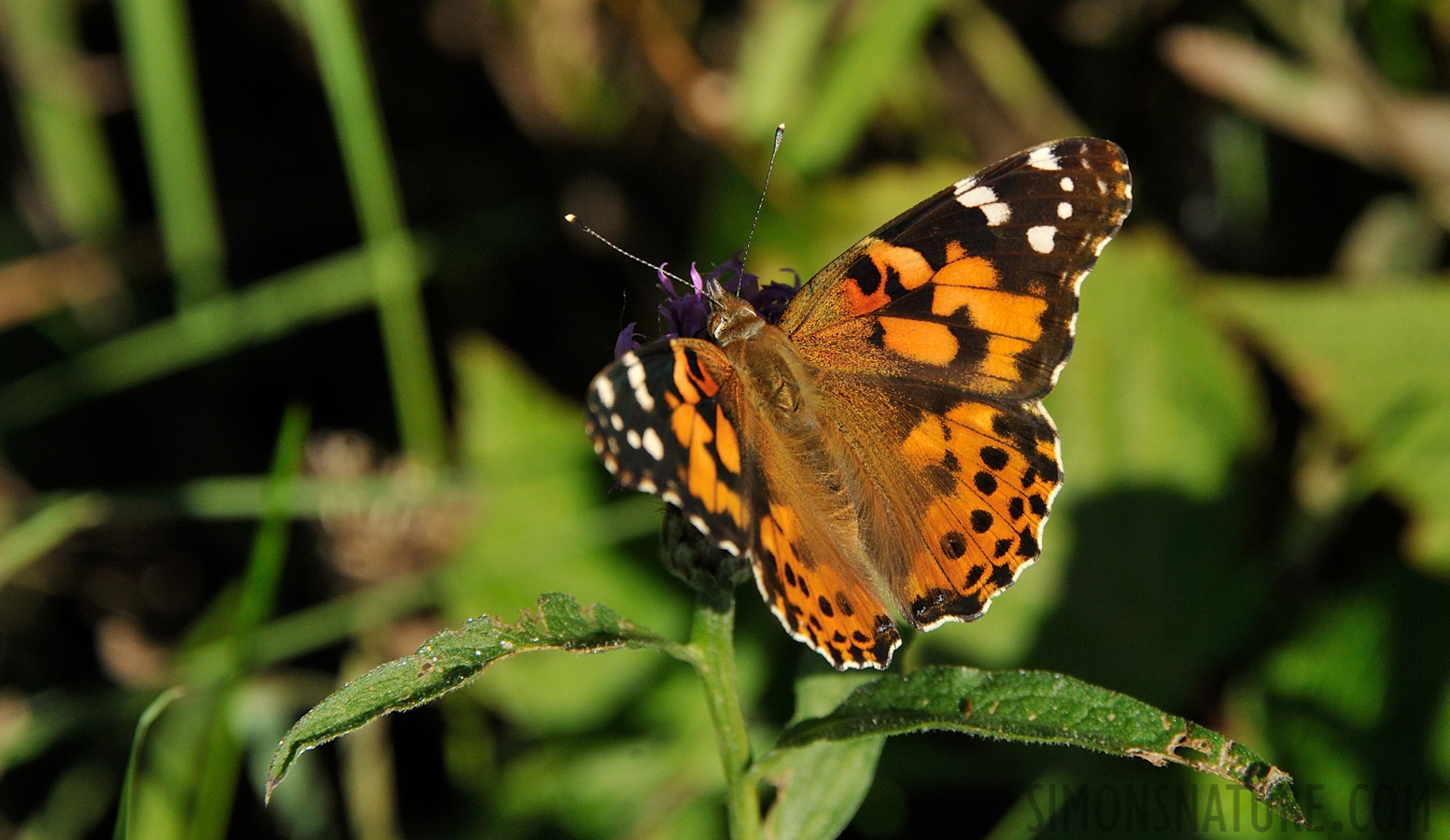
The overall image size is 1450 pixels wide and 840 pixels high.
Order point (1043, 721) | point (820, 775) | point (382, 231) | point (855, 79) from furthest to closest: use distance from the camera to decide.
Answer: point (855, 79) < point (382, 231) < point (820, 775) < point (1043, 721)

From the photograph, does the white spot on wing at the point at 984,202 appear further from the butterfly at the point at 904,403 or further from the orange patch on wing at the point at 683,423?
the orange patch on wing at the point at 683,423

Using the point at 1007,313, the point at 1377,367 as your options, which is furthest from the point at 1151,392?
the point at 1007,313

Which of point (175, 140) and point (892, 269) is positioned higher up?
point (175, 140)

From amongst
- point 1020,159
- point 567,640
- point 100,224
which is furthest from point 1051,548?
point 100,224

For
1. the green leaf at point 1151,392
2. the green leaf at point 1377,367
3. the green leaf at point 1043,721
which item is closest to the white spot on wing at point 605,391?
the green leaf at point 1043,721

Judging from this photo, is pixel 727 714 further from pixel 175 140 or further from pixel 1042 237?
pixel 175 140

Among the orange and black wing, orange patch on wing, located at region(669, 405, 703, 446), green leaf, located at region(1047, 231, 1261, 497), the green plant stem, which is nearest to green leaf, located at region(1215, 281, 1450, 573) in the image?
green leaf, located at region(1047, 231, 1261, 497)
